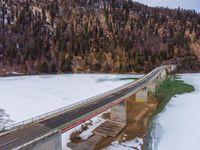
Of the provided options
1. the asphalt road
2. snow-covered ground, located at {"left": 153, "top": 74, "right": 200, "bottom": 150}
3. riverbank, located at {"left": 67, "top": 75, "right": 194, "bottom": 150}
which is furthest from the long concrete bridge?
snow-covered ground, located at {"left": 153, "top": 74, "right": 200, "bottom": 150}

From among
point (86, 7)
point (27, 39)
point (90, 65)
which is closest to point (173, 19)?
point (86, 7)

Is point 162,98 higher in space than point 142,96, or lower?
lower

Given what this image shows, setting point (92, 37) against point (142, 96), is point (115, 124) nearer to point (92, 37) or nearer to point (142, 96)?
point (142, 96)

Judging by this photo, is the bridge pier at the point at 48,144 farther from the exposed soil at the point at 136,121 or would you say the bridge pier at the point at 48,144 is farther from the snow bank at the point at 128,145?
the snow bank at the point at 128,145

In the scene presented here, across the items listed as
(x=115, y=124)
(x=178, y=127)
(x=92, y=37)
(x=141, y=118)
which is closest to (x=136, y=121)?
(x=141, y=118)

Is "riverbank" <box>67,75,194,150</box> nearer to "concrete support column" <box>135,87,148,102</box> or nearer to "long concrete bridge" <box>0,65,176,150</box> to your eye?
"concrete support column" <box>135,87,148,102</box>
